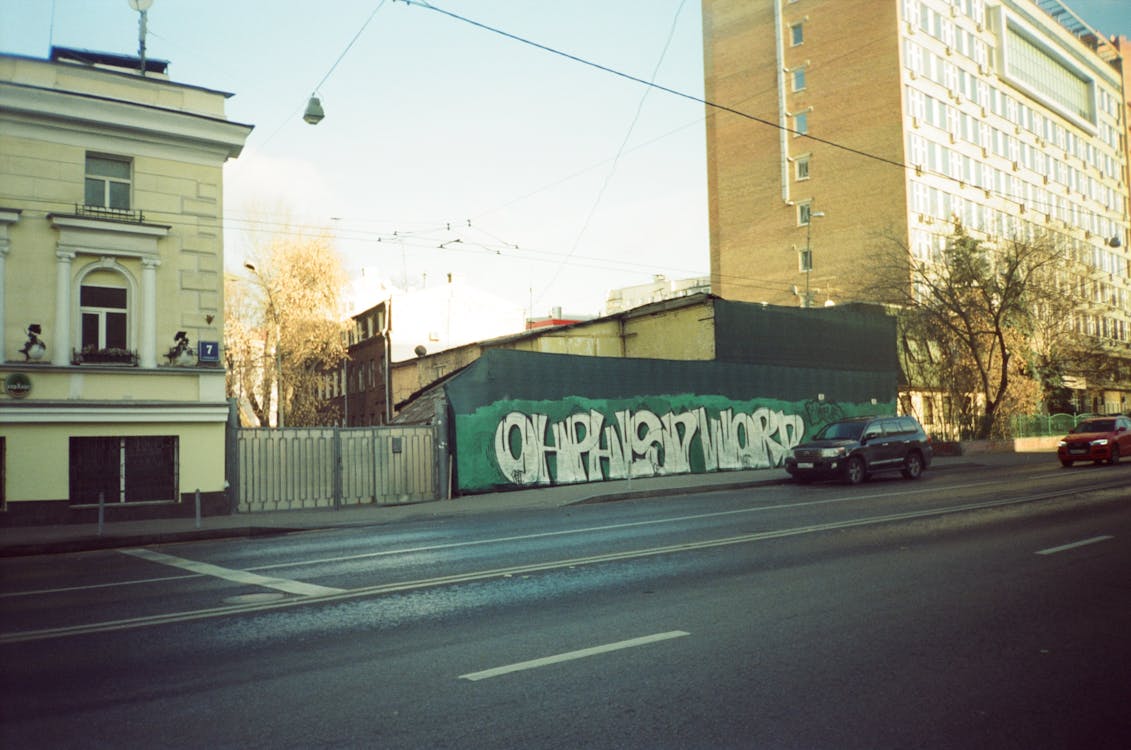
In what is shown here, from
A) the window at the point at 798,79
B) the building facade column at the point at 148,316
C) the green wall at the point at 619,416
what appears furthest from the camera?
the window at the point at 798,79

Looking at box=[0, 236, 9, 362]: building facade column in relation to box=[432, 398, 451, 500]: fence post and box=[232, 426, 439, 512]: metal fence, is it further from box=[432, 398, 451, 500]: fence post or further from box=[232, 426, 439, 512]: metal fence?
box=[432, 398, 451, 500]: fence post

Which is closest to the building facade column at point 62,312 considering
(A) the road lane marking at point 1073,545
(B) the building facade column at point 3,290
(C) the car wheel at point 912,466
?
(B) the building facade column at point 3,290

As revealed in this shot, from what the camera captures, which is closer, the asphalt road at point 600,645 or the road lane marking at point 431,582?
the asphalt road at point 600,645

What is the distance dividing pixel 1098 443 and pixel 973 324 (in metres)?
13.8

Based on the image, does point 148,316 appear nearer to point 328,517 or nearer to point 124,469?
point 124,469

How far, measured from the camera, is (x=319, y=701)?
479 centimetres

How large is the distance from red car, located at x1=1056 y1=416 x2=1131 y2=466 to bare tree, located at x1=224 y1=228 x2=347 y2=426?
29.3 m

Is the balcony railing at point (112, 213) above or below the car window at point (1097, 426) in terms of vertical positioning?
above

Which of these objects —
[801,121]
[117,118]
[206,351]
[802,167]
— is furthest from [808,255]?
[117,118]

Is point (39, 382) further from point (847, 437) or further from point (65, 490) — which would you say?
point (847, 437)

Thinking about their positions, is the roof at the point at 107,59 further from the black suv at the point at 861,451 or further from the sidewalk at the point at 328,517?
the black suv at the point at 861,451

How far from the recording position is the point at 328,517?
17984 mm

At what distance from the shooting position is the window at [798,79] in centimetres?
5350

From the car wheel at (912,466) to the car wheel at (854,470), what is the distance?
6.50 feet
